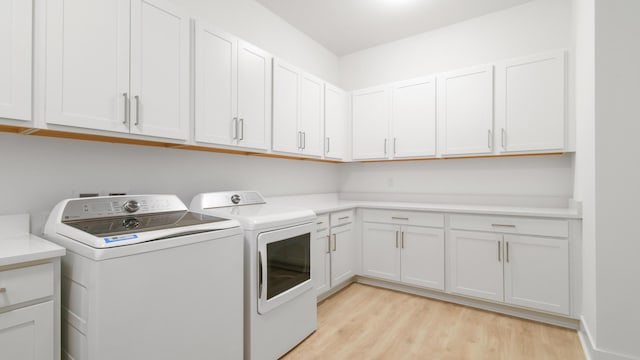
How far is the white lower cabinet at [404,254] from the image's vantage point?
2.90 meters

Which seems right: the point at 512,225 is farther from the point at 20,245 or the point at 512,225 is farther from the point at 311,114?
the point at 20,245

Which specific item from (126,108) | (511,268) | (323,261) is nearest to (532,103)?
(511,268)

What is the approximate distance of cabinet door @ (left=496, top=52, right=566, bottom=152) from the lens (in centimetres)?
258

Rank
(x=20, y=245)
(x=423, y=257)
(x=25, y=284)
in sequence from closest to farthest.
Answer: (x=25, y=284), (x=20, y=245), (x=423, y=257)

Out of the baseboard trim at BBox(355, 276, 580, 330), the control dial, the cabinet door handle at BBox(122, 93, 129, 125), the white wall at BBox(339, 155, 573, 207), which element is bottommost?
the baseboard trim at BBox(355, 276, 580, 330)

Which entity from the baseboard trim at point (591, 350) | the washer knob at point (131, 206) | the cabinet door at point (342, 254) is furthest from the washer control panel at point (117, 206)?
the baseboard trim at point (591, 350)

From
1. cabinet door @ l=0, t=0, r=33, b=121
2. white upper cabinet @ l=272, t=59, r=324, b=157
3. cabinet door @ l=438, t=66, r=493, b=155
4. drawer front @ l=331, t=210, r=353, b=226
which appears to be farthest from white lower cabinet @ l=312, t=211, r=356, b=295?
cabinet door @ l=0, t=0, r=33, b=121

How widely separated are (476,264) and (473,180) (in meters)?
0.97

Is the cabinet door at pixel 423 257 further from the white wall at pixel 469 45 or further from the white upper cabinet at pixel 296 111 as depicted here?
the white wall at pixel 469 45

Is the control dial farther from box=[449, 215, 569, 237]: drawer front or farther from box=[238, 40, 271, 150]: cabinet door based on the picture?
box=[449, 215, 569, 237]: drawer front

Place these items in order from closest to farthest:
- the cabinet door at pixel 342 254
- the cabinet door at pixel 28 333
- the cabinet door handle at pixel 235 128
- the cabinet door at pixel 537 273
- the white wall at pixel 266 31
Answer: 1. the cabinet door at pixel 28 333
2. the cabinet door handle at pixel 235 128
3. the cabinet door at pixel 537 273
4. the white wall at pixel 266 31
5. the cabinet door at pixel 342 254

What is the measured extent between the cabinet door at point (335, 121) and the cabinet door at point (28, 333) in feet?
8.65

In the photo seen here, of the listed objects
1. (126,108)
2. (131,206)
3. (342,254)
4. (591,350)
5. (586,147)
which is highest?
(126,108)

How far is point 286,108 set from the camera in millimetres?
2777
